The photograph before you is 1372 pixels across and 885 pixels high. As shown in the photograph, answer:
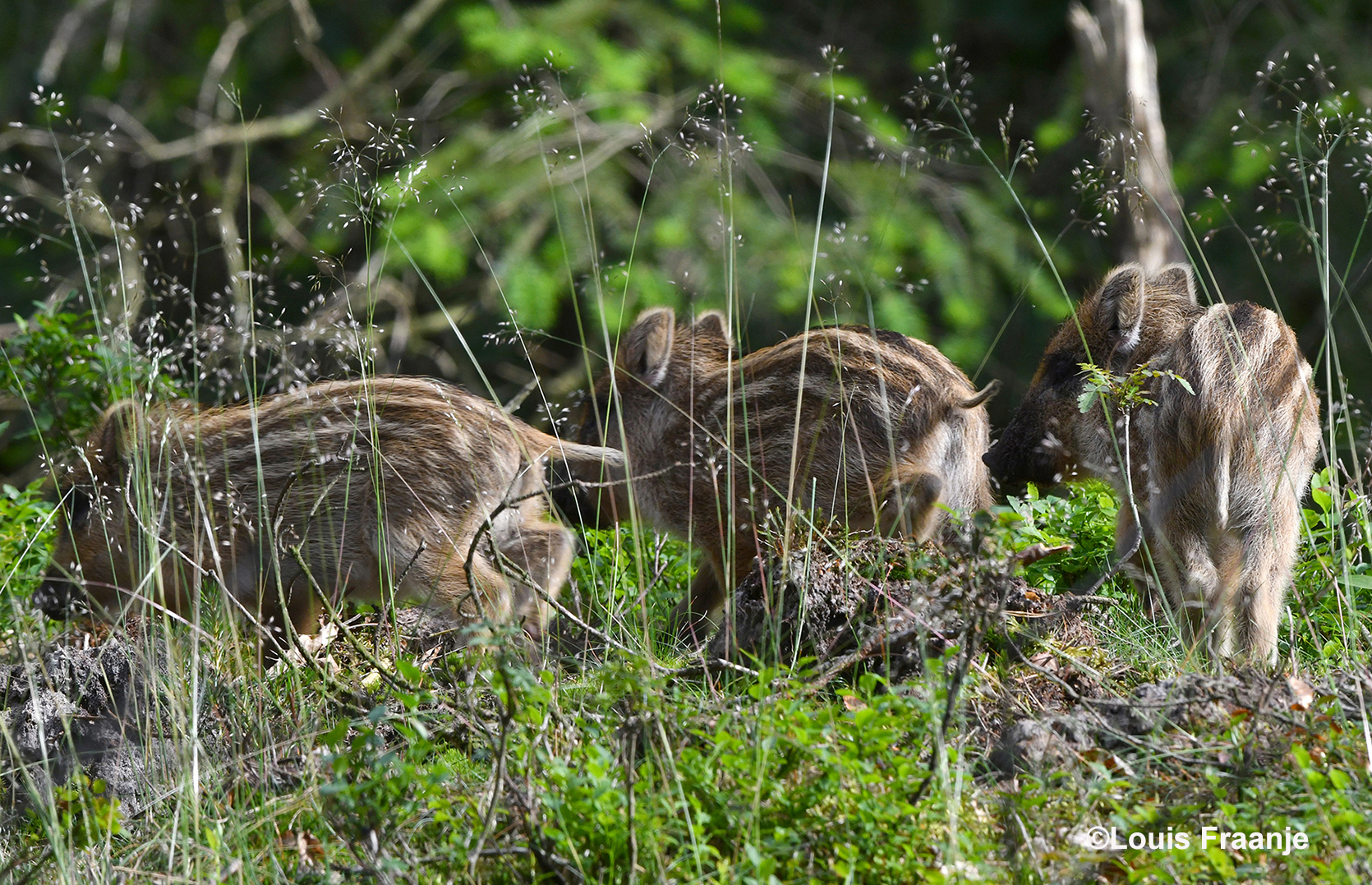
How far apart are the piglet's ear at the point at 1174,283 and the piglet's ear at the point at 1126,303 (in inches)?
5.3

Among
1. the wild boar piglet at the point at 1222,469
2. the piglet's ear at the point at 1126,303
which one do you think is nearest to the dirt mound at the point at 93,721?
the wild boar piglet at the point at 1222,469

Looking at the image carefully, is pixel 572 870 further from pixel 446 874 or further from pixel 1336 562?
pixel 1336 562

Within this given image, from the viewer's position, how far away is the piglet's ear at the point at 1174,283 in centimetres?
424

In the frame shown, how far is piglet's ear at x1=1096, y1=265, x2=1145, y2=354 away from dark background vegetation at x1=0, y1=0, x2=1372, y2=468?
53.4 inches

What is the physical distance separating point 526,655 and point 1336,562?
234cm

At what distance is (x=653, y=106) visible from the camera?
6.80 m

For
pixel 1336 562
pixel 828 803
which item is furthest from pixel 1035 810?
pixel 1336 562

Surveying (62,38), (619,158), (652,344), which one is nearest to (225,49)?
(62,38)

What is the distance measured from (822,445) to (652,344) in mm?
963

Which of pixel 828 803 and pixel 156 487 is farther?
pixel 156 487

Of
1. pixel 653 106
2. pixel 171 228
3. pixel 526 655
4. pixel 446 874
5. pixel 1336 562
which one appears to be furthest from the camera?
pixel 171 228

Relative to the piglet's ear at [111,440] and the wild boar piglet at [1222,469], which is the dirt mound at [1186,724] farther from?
the piglet's ear at [111,440]

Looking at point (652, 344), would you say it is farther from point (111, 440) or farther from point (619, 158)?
point (619, 158)

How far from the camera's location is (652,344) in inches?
200
